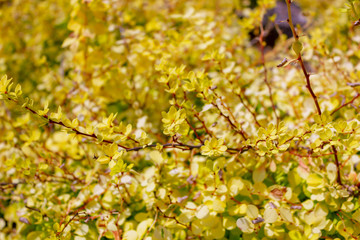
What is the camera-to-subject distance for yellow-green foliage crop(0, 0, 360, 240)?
968mm

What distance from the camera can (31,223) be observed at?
1261mm

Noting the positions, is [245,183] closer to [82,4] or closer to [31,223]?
[31,223]

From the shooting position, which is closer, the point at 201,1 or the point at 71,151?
the point at 71,151

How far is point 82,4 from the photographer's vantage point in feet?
5.24

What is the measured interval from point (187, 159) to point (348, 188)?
645mm

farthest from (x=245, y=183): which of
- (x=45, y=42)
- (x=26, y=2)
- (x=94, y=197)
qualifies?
(x=26, y=2)

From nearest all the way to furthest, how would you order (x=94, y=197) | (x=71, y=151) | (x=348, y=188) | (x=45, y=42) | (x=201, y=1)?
(x=348, y=188), (x=94, y=197), (x=71, y=151), (x=201, y=1), (x=45, y=42)

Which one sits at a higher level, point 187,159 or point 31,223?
point 187,159

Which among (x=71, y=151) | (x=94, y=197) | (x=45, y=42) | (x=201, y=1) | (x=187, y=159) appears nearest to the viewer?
(x=94, y=197)

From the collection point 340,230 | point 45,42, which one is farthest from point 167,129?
point 45,42

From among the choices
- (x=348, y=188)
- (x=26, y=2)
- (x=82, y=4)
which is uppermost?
(x=82, y=4)

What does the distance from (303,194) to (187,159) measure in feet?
1.67

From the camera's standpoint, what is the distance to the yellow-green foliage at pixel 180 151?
97 cm

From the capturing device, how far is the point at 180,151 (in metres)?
1.36
